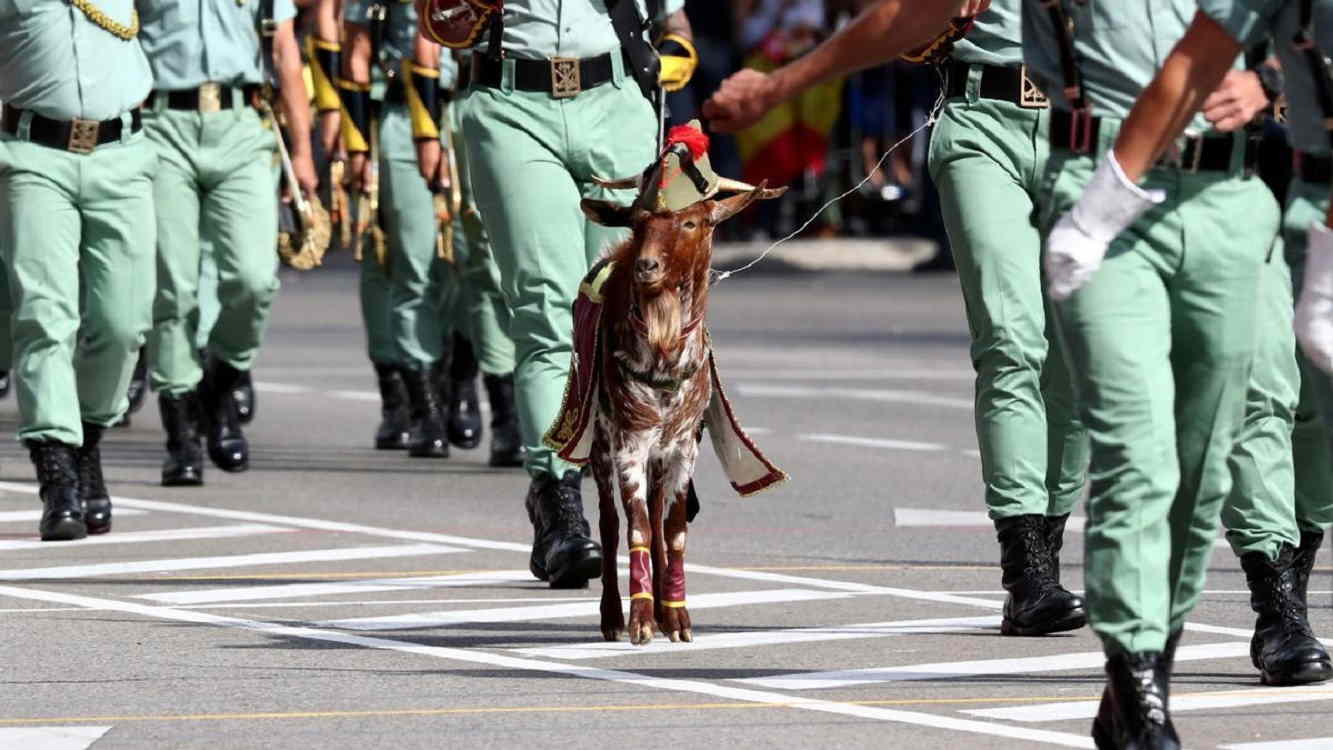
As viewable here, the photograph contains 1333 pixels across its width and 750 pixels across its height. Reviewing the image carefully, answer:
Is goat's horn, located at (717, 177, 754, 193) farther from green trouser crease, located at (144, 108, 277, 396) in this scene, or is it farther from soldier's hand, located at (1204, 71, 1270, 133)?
green trouser crease, located at (144, 108, 277, 396)

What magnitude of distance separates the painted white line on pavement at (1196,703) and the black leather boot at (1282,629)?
0.04m

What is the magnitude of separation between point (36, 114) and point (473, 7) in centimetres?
192

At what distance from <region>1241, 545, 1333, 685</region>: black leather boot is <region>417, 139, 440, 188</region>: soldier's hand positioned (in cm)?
599

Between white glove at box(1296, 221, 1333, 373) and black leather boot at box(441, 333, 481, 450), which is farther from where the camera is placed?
black leather boot at box(441, 333, 481, 450)

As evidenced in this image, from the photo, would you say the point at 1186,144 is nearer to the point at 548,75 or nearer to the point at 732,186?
the point at 732,186

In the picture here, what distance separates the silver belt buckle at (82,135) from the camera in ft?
35.6

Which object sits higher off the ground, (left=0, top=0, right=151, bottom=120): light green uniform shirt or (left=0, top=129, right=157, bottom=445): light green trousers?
(left=0, top=0, right=151, bottom=120): light green uniform shirt

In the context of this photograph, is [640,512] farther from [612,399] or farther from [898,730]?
[898,730]

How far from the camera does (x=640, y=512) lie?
329 inches

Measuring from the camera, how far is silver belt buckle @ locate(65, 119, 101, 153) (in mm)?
10852

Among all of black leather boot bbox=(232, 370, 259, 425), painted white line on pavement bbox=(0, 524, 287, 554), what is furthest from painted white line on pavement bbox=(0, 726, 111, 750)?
black leather boot bbox=(232, 370, 259, 425)

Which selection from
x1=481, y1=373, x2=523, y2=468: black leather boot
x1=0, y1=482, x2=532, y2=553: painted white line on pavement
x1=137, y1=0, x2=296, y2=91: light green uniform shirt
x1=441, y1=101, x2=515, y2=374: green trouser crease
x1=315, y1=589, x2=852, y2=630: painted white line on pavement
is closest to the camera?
x1=315, y1=589, x2=852, y2=630: painted white line on pavement

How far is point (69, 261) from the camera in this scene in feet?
35.9

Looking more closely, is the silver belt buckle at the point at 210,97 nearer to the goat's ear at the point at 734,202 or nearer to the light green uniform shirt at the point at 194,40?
the light green uniform shirt at the point at 194,40
